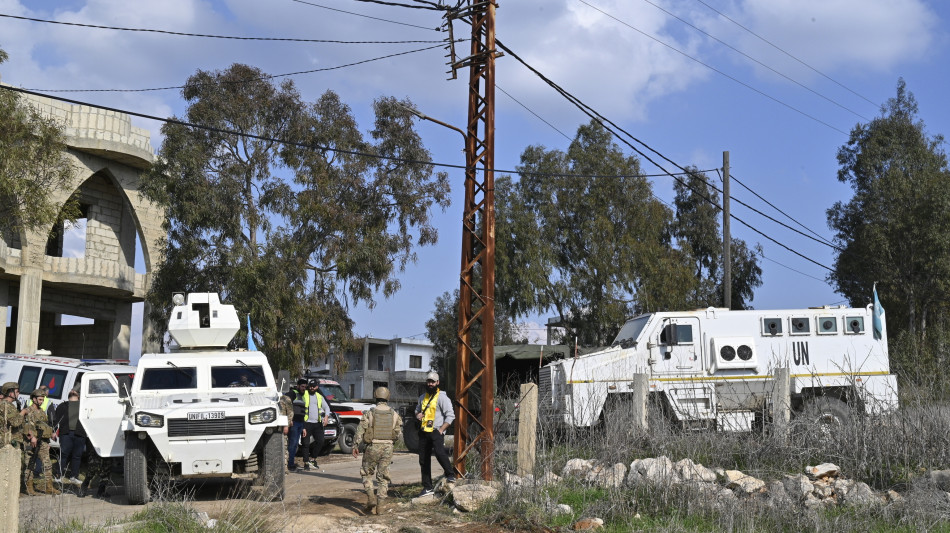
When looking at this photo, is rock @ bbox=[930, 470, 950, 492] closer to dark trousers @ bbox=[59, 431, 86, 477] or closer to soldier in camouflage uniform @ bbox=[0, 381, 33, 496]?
soldier in camouflage uniform @ bbox=[0, 381, 33, 496]

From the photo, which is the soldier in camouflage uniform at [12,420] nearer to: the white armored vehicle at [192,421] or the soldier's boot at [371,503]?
the white armored vehicle at [192,421]

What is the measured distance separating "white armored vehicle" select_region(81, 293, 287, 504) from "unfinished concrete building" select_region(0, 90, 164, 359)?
588 inches

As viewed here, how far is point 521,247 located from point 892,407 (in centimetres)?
2736

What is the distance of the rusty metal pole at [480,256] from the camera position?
12352 mm

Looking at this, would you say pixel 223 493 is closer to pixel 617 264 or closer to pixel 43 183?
pixel 43 183

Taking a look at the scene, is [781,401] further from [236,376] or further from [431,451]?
[236,376]

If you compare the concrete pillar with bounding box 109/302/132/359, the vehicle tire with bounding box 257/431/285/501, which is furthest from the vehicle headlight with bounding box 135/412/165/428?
the concrete pillar with bounding box 109/302/132/359

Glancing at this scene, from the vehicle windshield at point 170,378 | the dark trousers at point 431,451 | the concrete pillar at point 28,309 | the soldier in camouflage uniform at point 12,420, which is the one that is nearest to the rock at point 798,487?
the dark trousers at point 431,451

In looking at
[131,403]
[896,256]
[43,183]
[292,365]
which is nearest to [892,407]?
[131,403]

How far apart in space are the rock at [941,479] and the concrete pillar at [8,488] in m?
9.24

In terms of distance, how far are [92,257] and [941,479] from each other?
98.6ft

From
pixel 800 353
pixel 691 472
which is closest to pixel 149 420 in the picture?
pixel 691 472

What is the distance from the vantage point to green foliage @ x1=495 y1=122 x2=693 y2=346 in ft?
125

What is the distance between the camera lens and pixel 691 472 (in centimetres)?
1075
